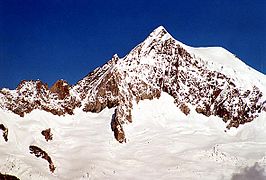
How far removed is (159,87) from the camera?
8475 centimetres

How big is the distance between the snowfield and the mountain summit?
61.7 inches

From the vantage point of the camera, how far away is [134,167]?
188ft

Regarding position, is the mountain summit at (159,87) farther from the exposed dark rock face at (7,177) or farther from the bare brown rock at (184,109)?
the exposed dark rock face at (7,177)

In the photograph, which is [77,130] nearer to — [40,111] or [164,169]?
[40,111]

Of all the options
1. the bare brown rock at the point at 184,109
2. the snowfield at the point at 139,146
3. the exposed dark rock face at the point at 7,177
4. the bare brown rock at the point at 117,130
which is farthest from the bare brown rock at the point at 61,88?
the exposed dark rock face at the point at 7,177

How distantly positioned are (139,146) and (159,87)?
21011 mm

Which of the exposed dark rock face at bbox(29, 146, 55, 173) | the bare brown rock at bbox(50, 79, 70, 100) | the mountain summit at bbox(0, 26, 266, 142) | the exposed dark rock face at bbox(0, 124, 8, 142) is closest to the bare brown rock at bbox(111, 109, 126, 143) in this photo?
the mountain summit at bbox(0, 26, 266, 142)

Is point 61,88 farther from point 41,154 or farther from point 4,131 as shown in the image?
point 41,154

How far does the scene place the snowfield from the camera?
2126 inches

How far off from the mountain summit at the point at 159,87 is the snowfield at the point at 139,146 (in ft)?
5.14

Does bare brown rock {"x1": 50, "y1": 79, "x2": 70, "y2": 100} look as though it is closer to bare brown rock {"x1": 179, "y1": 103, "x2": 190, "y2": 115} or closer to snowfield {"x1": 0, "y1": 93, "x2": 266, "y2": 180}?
snowfield {"x1": 0, "y1": 93, "x2": 266, "y2": 180}

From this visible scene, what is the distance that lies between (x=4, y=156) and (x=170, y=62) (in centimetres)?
4502

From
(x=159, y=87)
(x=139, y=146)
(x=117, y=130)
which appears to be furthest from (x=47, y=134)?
(x=159, y=87)

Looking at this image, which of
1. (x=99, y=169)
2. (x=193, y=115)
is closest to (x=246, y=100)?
(x=193, y=115)
